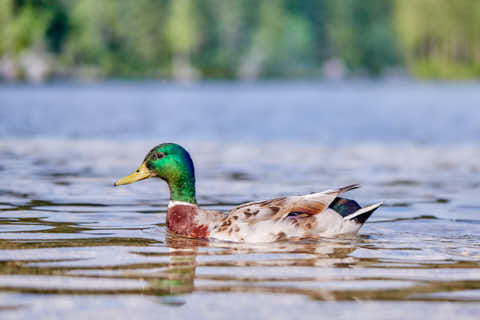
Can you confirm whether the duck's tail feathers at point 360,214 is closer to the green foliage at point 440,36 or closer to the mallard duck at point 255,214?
the mallard duck at point 255,214

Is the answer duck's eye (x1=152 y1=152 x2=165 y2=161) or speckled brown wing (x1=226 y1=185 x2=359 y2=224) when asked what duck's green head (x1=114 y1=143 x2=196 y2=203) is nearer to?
duck's eye (x1=152 y1=152 x2=165 y2=161)

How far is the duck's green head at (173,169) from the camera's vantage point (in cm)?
949

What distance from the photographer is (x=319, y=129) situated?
31797 mm

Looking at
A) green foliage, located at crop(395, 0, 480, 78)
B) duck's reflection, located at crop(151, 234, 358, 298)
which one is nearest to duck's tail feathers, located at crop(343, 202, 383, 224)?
duck's reflection, located at crop(151, 234, 358, 298)

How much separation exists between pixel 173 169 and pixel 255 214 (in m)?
1.08

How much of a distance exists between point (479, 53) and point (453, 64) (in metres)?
3.97

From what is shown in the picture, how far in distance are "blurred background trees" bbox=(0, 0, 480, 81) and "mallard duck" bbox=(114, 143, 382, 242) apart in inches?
3830

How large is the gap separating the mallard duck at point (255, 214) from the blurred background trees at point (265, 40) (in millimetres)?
97285

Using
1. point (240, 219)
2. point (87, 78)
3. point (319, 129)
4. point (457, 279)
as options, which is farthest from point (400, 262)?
point (87, 78)

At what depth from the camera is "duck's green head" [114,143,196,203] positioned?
374 inches

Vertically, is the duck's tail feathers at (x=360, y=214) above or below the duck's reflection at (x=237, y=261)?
above

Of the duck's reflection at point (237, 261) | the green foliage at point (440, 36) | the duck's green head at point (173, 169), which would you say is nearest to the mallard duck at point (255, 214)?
the duck's green head at point (173, 169)

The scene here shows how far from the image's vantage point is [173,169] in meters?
9.53

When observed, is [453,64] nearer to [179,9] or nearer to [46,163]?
[179,9]
